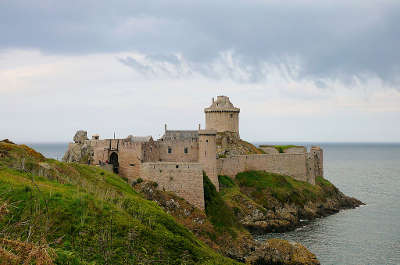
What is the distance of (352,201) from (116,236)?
60239 mm

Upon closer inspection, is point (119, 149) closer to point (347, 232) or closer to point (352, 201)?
point (347, 232)

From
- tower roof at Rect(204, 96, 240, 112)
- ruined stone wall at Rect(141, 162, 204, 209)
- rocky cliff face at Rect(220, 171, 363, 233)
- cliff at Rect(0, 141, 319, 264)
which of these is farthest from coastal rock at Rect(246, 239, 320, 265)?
tower roof at Rect(204, 96, 240, 112)

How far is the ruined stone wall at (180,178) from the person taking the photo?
→ 4528cm

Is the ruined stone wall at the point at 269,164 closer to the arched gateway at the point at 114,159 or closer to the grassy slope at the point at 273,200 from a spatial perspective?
the grassy slope at the point at 273,200

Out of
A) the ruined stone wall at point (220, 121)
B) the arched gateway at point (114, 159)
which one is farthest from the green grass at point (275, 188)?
the arched gateway at point (114, 159)

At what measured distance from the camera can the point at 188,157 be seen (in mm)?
52406

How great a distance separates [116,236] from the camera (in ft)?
60.4

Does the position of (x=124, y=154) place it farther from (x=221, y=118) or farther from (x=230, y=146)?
(x=221, y=118)

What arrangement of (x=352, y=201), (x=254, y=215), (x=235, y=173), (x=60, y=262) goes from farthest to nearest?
(x=352, y=201), (x=235, y=173), (x=254, y=215), (x=60, y=262)

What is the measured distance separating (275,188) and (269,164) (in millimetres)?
5636

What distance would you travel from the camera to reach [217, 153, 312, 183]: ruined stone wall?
59250 millimetres

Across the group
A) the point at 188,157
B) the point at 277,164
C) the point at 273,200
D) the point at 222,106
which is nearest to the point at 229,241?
the point at 188,157

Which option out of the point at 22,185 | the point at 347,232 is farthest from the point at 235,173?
the point at 22,185

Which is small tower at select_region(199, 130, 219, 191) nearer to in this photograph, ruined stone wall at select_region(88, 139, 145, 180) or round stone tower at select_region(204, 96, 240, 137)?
ruined stone wall at select_region(88, 139, 145, 180)
